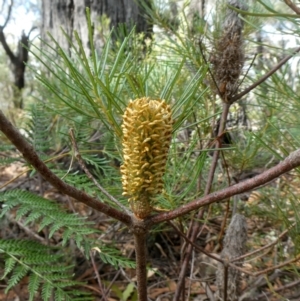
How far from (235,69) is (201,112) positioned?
0.18m

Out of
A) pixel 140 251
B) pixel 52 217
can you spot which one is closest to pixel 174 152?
pixel 140 251

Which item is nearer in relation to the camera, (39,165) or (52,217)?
(39,165)

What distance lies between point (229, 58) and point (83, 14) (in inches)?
45.5

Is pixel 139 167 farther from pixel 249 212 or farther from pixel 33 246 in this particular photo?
pixel 249 212

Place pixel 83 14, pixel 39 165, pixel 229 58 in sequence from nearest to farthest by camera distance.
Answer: pixel 39 165
pixel 229 58
pixel 83 14

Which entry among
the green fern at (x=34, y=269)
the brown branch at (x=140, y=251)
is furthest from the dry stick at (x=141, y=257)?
the green fern at (x=34, y=269)

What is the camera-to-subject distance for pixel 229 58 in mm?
610

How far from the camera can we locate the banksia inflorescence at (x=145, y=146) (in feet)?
1.13

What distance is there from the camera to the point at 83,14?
1622mm

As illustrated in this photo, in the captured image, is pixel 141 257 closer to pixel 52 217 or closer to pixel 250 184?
pixel 250 184

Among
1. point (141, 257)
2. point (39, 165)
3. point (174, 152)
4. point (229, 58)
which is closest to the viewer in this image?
point (39, 165)

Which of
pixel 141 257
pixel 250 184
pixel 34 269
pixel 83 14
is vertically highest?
pixel 83 14

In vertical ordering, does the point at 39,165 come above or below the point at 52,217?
above

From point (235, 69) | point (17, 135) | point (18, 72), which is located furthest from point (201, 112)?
point (18, 72)
